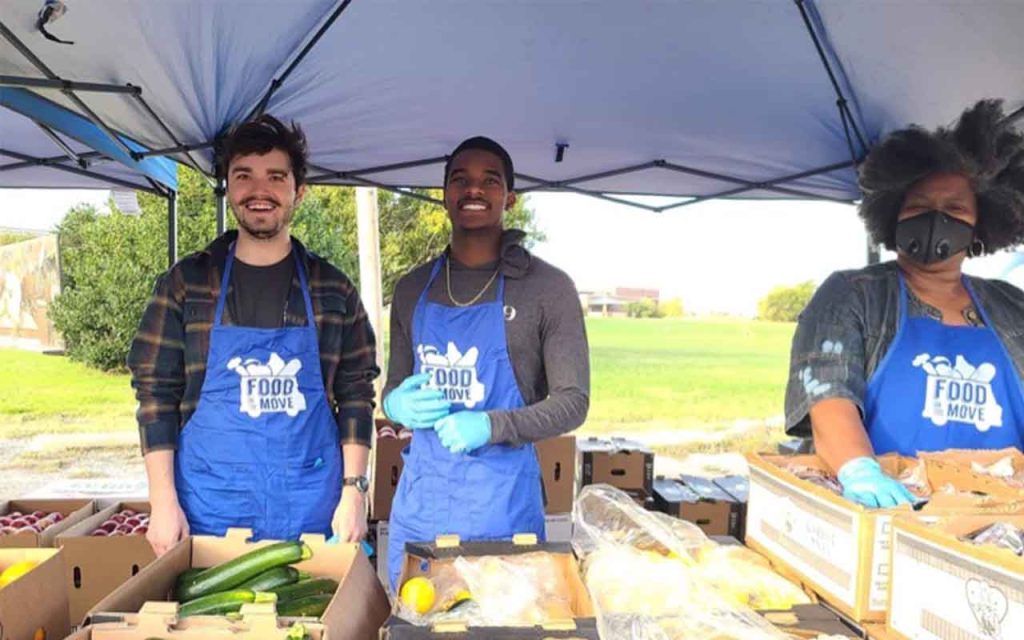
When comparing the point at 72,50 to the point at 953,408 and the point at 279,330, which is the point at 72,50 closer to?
the point at 279,330

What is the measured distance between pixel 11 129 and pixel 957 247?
5070 millimetres

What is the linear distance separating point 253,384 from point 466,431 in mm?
708

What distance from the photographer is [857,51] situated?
3.20 m

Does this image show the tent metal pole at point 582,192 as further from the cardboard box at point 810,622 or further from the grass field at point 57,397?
the grass field at point 57,397

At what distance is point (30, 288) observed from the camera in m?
13.3

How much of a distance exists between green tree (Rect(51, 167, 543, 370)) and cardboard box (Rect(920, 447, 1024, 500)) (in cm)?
1113

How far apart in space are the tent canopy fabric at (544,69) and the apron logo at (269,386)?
1.40 meters

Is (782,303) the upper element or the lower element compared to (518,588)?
upper

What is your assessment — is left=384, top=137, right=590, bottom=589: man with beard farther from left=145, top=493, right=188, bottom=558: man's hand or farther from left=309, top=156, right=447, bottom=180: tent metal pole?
left=309, top=156, right=447, bottom=180: tent metal pole

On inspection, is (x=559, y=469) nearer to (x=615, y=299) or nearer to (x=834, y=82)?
(x=834, y=82)

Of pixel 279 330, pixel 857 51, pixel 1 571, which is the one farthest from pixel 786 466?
pixel 857 51

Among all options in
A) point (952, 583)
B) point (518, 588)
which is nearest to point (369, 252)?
point (518, 588)

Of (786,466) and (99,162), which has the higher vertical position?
(99,162)

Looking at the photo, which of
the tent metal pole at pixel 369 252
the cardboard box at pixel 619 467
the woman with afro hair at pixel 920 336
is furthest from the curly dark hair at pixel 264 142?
the tent metal pole at pixel 369 252
